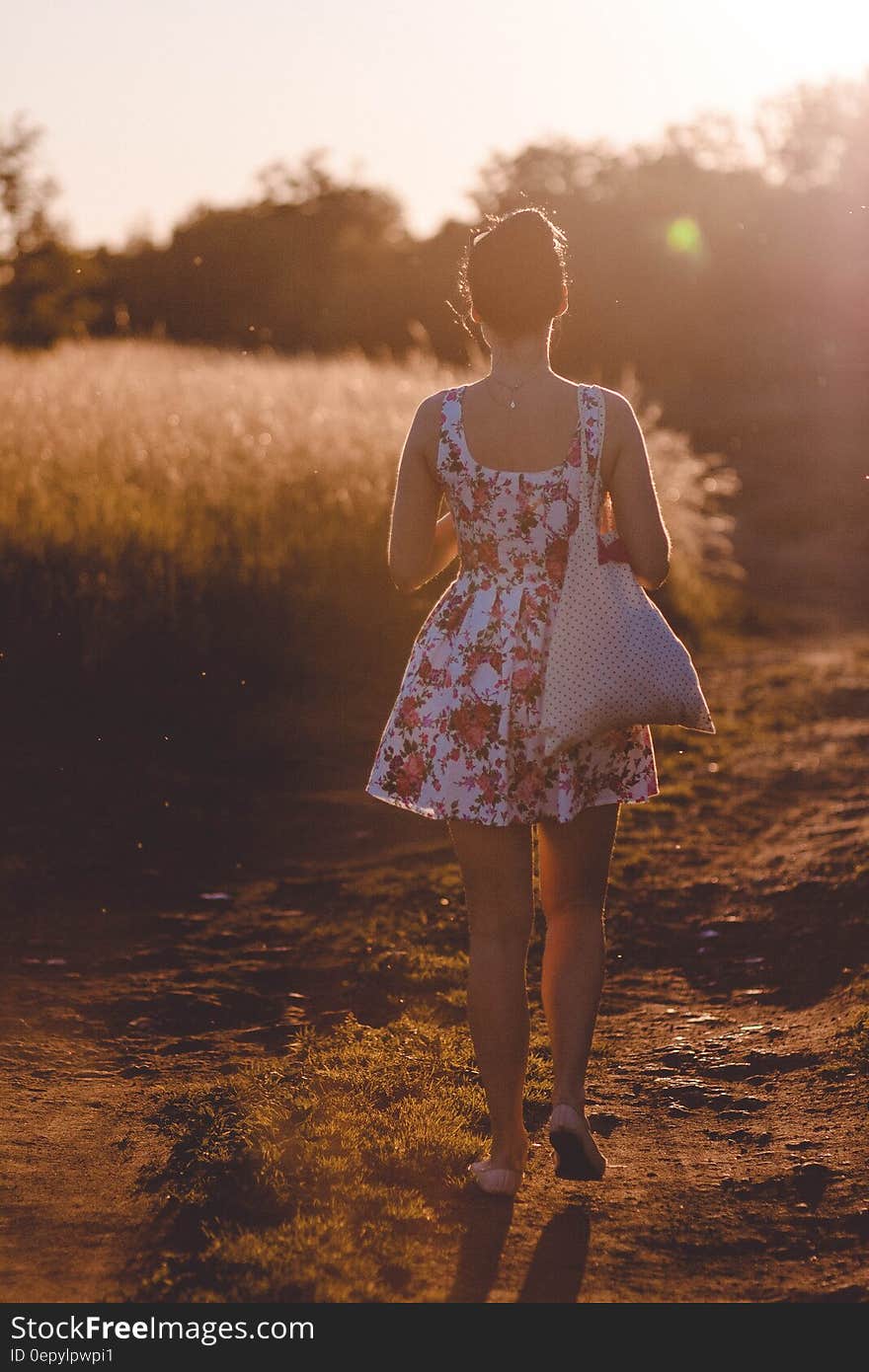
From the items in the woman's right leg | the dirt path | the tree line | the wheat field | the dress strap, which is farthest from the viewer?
the tree line

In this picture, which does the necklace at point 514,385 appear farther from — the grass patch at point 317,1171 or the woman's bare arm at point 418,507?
the grass patch at point 317,1171

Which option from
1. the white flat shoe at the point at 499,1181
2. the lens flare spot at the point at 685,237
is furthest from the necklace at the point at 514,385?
the lens flare spot at the point at 685,237

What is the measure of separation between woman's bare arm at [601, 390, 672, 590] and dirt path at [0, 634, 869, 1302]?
1.39 metres

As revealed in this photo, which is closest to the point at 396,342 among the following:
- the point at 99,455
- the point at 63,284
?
the point at 63,284

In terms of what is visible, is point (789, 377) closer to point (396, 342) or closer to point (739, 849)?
point (396, 342)

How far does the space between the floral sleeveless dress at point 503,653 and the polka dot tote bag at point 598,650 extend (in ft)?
0.04

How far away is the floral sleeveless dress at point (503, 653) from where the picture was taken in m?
3.34

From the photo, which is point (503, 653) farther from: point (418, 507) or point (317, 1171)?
point (317, 1171)

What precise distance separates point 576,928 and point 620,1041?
1.59 meters

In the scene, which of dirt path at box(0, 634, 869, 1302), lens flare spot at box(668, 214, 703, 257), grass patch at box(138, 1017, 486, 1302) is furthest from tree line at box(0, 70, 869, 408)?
grass patch at box(138, 1017, 486, 1302)

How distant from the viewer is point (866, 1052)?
14.9ft

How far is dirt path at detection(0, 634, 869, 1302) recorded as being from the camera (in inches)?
125

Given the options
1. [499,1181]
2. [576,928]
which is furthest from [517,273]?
[499,1181]

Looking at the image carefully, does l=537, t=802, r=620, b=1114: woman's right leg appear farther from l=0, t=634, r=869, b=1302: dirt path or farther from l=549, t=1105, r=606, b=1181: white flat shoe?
l=0, t=634, r=869, b=1302: dirt path
